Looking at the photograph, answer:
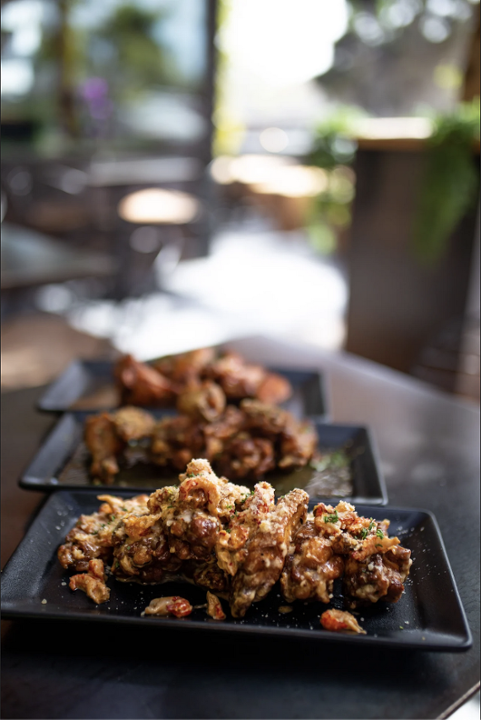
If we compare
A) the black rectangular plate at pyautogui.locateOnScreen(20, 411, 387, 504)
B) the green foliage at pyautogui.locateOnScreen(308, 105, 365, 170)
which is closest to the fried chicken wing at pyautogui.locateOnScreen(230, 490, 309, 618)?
the black rectangular plate at pyautogui.locateOnScreen(20, 411, 387, 504)

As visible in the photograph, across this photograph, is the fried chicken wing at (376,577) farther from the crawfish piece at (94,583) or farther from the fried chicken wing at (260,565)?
the crawfish piece at (94,583)

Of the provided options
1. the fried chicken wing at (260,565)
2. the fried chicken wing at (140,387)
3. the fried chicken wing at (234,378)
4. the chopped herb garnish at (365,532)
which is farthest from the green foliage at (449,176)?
the fried chicken wing at (260,565)

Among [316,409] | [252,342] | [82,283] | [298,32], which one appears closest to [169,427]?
[316,409]

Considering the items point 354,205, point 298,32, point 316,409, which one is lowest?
point 316,409

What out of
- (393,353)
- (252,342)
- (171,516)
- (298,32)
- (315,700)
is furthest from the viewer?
(298,32)

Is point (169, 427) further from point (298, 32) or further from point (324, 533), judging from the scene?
point (298, 32)

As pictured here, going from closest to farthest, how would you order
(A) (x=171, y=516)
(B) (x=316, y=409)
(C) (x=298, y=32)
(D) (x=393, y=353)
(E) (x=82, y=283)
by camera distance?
(A) (x=171, y=516) < (B) (x=316, y=409) < (D) (x=393, y=353) < (E) (x=82, y=283) < (C) (x=298, y=32)

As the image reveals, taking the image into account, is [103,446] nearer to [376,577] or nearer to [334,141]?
[376,577]

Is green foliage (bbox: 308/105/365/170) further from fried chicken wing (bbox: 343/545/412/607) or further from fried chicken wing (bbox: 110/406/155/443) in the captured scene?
fried chicken wing (bbox: 343/545/412/607)
